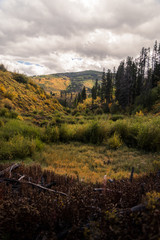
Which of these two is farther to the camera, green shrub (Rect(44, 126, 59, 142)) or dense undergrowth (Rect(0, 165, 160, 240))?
green shrub (Rect(44, 126, 59, 142))

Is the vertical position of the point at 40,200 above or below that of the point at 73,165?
above

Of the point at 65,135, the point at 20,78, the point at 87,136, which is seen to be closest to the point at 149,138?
the point at 87,136

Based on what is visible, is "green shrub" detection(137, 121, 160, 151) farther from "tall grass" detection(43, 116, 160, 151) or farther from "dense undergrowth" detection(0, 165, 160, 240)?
"dense undergrowth" detection(0, 165, 160, 240)

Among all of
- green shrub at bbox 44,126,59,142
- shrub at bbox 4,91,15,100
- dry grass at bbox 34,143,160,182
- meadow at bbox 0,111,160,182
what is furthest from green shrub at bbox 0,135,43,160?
shrub at bbox 4,91,15,100

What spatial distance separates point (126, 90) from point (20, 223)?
38.8 m

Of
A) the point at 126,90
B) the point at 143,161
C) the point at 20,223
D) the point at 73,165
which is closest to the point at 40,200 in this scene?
the point at 20,223

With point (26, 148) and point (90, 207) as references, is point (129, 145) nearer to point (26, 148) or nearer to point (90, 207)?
point (26, 148)

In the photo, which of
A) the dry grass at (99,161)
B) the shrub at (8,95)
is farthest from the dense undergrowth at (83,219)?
→ the shrub at (8,95)

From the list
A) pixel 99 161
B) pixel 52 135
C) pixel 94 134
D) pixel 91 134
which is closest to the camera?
pixel 99 161

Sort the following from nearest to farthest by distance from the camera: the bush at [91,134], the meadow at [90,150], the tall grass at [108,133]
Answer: the meadow at [90,150], the tall grass at [108,133], the bush at [91,134]

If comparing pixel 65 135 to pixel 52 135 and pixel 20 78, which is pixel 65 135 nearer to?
pixel 52 135

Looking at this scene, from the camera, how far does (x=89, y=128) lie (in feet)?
26.3

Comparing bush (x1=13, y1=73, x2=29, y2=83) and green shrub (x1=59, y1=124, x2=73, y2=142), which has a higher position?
bush (x1=13, y1=73, x2=29, y2=83)

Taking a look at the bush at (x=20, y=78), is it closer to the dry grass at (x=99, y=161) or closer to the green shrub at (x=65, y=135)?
the green shrub at (x=65, y=135)
